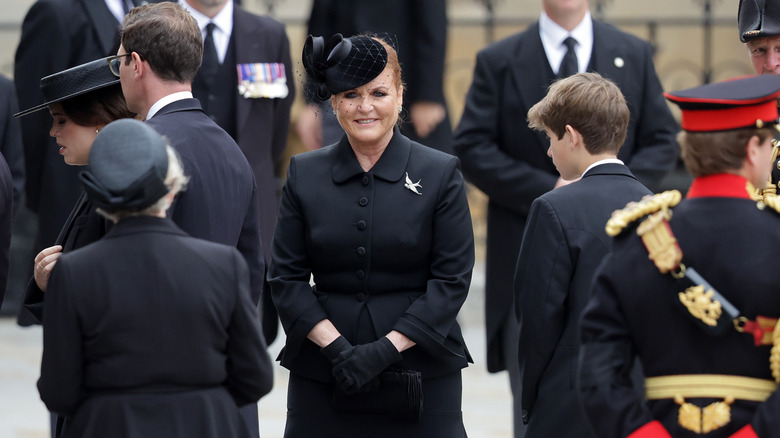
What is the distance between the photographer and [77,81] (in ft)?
13.7

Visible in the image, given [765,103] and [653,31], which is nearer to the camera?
[765,103]

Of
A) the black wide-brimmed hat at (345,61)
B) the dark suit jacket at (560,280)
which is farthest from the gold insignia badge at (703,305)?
the black wide-brimmed hat at (345,61)

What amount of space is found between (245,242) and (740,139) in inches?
70.0

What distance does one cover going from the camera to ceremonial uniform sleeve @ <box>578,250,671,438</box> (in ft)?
10.3

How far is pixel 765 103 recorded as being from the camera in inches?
125

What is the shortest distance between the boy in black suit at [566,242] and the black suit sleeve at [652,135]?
1.43 m

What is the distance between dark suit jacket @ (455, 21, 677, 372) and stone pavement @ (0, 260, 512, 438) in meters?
1.18

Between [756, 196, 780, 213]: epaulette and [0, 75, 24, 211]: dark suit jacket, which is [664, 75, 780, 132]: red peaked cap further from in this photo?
[0, 75, 24, 211]: dark suit jacket

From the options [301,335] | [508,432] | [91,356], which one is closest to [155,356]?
[91,356]

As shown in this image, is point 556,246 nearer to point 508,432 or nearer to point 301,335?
point 301,335

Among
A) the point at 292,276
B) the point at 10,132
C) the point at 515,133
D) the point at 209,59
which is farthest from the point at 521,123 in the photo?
the point at 10,132

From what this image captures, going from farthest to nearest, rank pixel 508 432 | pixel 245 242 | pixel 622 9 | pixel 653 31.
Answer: pixel 622 9
pixel 653 31
pixel 508 432
pixel 245 242

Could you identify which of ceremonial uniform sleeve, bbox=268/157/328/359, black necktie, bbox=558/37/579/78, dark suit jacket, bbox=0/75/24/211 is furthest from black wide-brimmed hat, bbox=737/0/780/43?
dark suit jacket, bbox=0/75/24/211

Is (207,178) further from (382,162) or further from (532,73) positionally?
(532,73)
